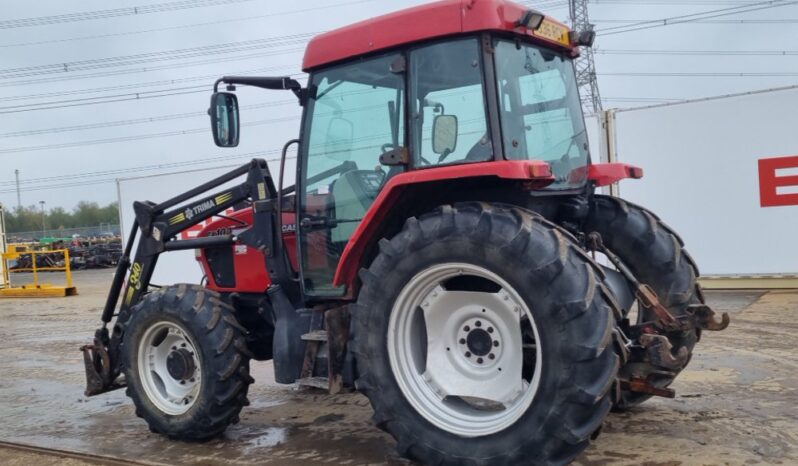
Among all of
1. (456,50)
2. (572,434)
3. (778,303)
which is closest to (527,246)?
(572,434)

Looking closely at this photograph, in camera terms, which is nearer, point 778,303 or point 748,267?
point 778,303

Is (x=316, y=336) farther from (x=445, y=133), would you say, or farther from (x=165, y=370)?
(x=445, y=133)

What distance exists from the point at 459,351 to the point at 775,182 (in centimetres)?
923

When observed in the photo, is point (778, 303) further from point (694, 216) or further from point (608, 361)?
point (608, 361)

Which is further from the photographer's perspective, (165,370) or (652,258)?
(165,370)

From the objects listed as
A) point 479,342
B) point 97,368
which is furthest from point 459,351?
point 97,368

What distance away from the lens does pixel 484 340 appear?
3.91m

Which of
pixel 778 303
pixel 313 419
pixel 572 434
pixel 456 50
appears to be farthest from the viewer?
pixel 778 303

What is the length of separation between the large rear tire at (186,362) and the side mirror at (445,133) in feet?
6.33

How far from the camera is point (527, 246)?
3.45m

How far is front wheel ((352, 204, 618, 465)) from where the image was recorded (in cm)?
332

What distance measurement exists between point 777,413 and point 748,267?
285 inches

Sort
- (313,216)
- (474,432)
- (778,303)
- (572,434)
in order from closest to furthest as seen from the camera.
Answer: (572,434)
(474,432)
(313,216)
(778,303)

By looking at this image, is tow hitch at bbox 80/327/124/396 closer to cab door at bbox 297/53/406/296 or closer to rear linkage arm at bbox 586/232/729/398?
cab door at bbox 297/53/406/296
